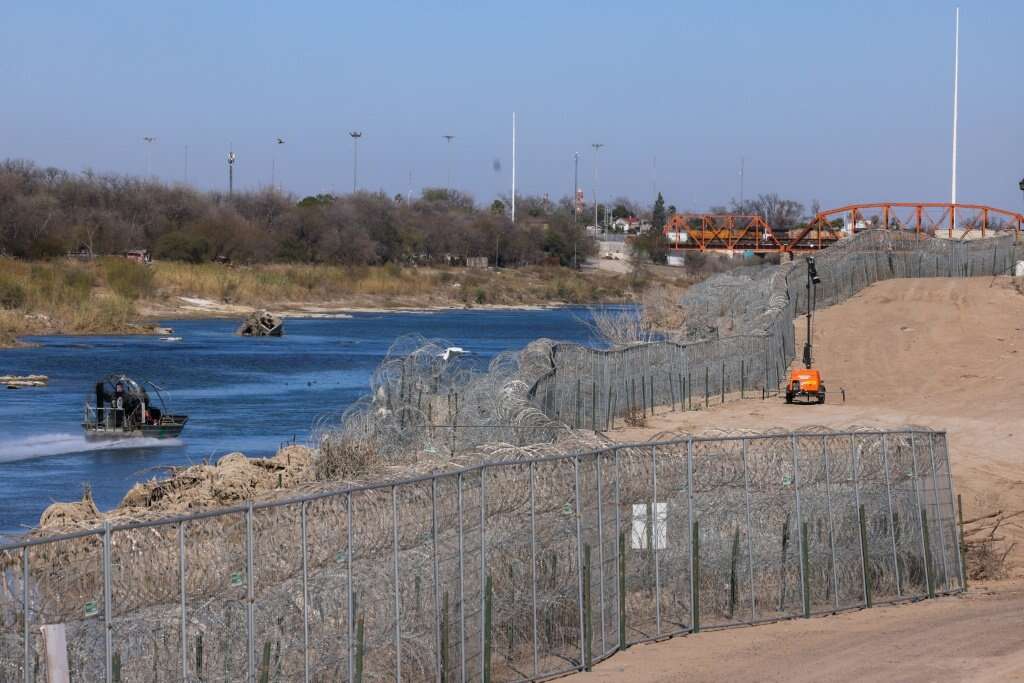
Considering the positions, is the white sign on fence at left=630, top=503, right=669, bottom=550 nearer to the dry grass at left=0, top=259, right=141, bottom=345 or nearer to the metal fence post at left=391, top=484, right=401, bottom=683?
the metal fence post at left=391, top=484, right=401, bottom=683

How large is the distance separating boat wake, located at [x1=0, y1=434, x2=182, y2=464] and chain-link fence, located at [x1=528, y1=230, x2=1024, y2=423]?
12296 mm

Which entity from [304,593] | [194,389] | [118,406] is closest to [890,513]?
[304,593]

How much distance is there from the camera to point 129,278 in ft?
340

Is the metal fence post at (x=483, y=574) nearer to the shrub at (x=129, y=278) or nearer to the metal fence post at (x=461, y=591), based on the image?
the metal fence post at (x=461, y=591)

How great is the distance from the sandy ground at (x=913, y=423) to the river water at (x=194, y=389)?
9702mm

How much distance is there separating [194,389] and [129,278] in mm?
48687

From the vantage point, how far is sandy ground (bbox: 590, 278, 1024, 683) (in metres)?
15.0

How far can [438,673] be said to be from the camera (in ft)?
44.0

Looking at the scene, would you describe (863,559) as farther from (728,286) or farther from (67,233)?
(67,233)

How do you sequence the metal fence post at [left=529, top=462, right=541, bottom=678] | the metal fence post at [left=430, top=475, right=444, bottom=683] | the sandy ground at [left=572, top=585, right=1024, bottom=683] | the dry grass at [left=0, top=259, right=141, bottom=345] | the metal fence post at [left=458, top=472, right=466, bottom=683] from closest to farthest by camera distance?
the metal fence post at [left=430, top=475, right=444, bottom=683]
the metal fence post at [left=458, top=472, right=466, bottom=683]
the sandy ground at [left=572, top=585, right=1024, bottom=683]
the metal fence post at [left=529, top=462, right=541, bottom=678]
the dry grass at [left=0, top=259, right=141, bottom=345]

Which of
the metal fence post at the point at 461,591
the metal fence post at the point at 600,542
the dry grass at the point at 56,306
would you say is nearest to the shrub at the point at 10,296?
the dry grass at the point at 56,306

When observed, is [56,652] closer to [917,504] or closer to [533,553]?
[533,553]

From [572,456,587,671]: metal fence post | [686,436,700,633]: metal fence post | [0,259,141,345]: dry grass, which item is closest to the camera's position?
[572,456,587,671]: metal fence post

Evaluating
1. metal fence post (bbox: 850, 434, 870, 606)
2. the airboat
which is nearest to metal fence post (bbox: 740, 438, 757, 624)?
metal fence post (bbox: 850, 434, 870, 606)
